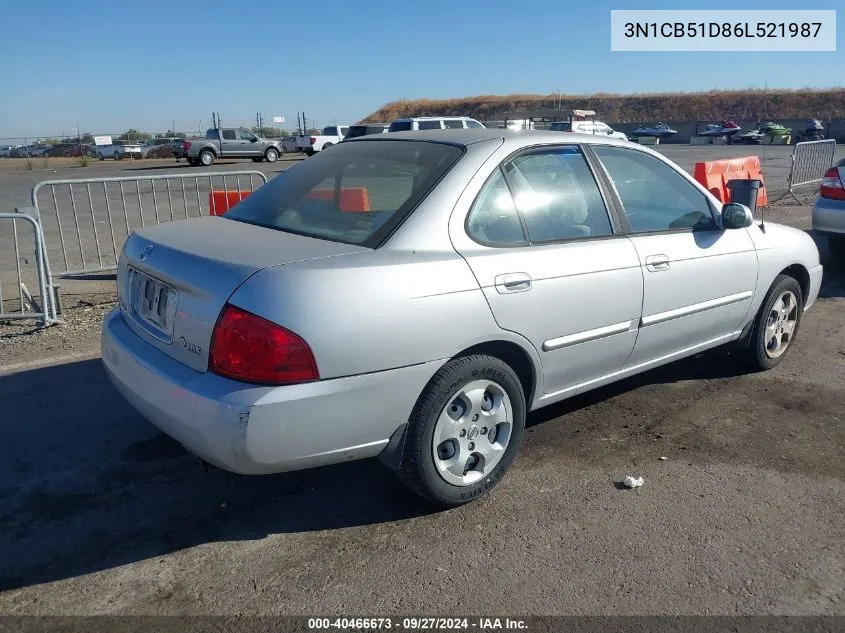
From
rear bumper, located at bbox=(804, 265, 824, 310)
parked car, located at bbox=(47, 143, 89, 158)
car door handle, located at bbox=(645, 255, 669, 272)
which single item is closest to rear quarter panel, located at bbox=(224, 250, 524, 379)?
car door handle, located at bbox=(645, 255, 669, 272)

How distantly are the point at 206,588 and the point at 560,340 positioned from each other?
191 centimetres

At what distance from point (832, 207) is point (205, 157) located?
29.8 m

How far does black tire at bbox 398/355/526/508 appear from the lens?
3.00m

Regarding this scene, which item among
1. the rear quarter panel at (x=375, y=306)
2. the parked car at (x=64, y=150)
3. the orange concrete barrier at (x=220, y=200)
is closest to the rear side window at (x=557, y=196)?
the rear quarter panel at (x=375, y=306)

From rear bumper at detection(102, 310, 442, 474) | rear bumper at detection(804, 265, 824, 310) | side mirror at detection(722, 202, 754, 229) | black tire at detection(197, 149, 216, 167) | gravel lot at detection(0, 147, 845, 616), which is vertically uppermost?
black tire at detection(197, 149, 216, 167)

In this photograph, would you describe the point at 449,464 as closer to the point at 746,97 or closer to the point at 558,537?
the point at 558,537

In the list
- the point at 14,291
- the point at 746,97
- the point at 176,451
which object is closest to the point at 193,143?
the point at 14,291

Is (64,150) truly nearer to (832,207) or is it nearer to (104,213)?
(104,213)

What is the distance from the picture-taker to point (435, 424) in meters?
3.05

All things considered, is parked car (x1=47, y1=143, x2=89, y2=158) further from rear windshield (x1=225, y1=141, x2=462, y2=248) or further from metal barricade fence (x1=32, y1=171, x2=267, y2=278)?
rear windshield (x1=225, y1=141, x2=462, y2=248)

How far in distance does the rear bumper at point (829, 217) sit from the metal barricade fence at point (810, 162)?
22.7 feet

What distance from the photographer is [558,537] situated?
10.1 feet

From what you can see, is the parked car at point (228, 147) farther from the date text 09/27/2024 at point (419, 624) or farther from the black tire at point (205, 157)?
the date text 09/27/2024 at point (419, 624)

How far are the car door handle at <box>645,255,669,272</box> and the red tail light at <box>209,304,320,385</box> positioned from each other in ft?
6.76
